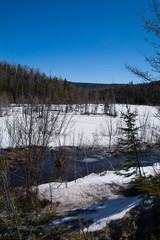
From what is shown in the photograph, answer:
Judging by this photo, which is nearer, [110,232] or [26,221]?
[110,232]

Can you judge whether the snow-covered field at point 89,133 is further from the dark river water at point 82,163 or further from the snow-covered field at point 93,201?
the snow-covered field at point 93,201

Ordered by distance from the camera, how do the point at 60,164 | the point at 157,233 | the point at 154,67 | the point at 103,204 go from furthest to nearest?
the point at 60,164
the point at 103,204
the point at 154,67
the point at 157,233

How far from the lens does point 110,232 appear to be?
2592 millimetres

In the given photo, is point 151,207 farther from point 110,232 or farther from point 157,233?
point 110,232

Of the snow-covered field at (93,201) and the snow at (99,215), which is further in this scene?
the snow-covered field at (93,201)

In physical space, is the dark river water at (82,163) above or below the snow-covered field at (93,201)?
below

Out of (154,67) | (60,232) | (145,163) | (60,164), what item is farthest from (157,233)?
(145,163)

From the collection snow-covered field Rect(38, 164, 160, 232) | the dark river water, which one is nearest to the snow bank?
snow-covered field Rect(38, 164, 160, 232)

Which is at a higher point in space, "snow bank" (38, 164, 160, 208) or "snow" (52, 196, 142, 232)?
"snow" (52, 196, 142, 232)

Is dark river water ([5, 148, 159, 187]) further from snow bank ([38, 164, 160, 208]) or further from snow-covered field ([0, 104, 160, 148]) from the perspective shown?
snow bank ([38, 164, 160, 208])

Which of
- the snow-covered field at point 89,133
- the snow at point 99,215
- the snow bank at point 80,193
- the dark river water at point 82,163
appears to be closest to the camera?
the snow at point 99,215

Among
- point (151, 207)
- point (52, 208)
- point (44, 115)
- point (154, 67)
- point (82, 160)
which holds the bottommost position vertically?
point (82, 160)

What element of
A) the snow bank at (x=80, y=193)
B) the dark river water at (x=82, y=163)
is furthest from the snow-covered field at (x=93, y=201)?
the dark river water at (x=82, y=163)

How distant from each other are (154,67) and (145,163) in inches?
380
